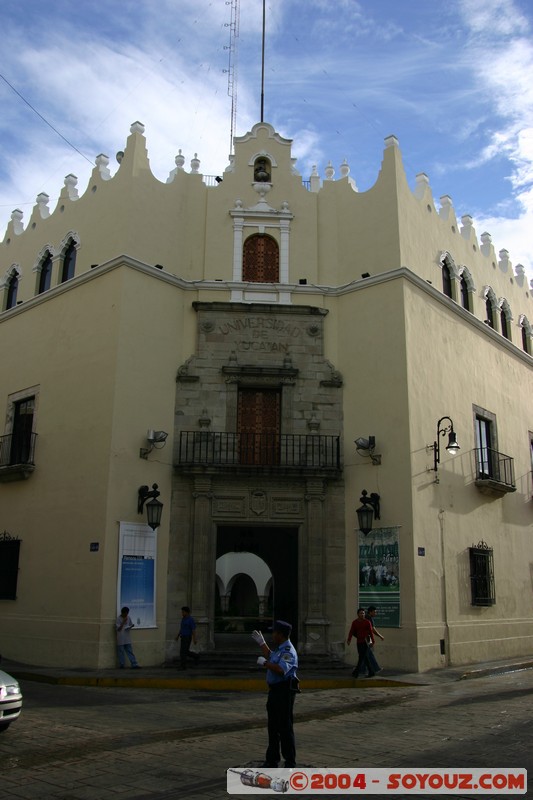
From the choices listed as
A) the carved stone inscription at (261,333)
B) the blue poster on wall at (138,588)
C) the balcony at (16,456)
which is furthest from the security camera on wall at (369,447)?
the balcony at (16,456)

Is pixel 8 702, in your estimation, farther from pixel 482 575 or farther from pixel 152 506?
pixel 482 575

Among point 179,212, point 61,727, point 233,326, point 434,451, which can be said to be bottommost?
point 61,727

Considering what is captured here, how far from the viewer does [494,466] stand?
65.8ft

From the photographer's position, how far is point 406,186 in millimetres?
19078

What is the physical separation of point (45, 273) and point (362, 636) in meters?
12.5

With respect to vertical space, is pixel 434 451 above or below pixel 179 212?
below

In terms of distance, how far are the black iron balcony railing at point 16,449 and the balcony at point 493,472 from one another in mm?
11042

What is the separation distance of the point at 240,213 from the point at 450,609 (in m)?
10.7

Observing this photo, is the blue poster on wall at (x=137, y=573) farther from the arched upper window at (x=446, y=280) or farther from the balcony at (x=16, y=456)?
the arched upper window at (x=446, y=280)

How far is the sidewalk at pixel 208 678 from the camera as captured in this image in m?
13.8

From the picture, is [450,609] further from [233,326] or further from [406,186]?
[406,186]

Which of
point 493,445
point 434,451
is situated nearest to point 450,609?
point 434,451

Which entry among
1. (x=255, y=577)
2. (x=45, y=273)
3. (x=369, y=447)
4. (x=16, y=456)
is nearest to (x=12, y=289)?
(x=45, y=273)

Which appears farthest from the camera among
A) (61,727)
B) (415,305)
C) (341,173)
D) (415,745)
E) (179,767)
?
(341,173)
